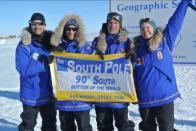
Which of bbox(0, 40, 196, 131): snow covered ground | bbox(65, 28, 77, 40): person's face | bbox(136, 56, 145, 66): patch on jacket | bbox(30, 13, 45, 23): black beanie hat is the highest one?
bbox(30, 13, 45, 23): black beanie hat

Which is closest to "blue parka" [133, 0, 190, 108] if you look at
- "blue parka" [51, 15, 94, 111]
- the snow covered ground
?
"blue parka" [51, 15, 94, 111]

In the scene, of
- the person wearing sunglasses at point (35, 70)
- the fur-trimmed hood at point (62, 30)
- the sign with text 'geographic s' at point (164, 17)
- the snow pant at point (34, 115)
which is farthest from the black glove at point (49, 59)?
the sign with text 'geographic s' at point (164, 17)

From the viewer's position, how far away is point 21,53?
5648mm

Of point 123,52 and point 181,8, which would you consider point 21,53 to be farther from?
point 181,8

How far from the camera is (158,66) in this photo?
17.0ft

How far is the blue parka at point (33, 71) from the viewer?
5.65 m

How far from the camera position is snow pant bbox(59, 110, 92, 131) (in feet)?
18.4

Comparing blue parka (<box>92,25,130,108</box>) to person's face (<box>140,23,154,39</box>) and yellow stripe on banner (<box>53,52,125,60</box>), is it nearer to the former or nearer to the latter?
yellow stripe on banner (<box>53,52,125,60</box>)

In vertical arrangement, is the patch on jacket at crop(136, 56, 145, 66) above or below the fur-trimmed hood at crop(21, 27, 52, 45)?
below

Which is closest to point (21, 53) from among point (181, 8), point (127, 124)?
point (127, 124)

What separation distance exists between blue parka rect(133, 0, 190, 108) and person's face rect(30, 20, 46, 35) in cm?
139

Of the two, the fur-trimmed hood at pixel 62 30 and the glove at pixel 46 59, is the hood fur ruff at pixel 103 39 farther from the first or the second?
the glove at pixel 46 59

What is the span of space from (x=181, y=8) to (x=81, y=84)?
5.61ft

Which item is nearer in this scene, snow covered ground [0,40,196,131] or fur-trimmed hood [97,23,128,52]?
fur-trimmed hood [97,23,128,52]
